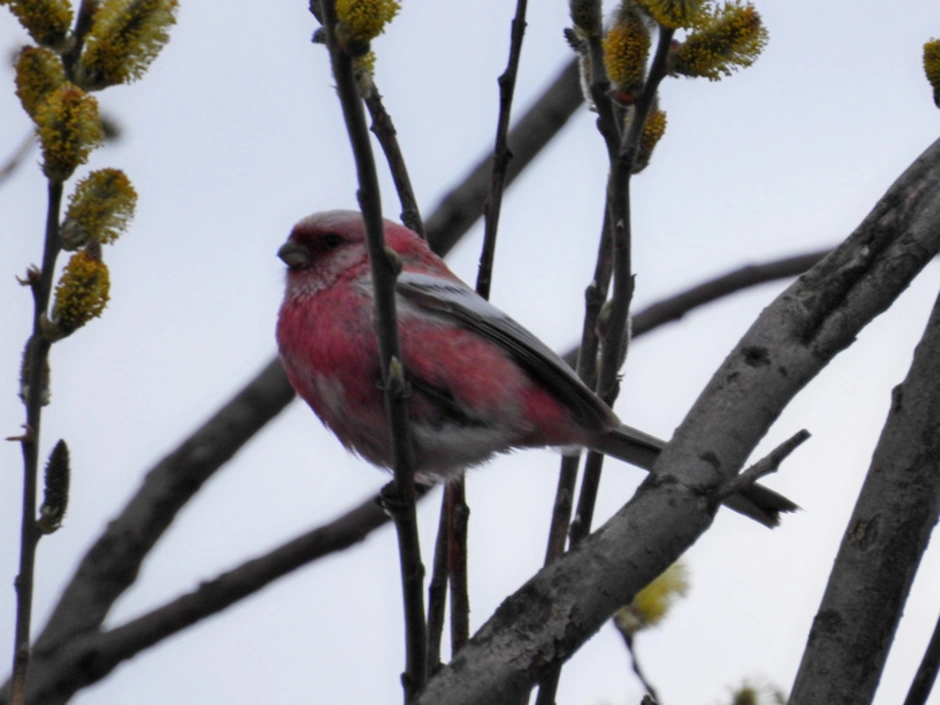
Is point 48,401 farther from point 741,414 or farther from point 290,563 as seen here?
point 290,563

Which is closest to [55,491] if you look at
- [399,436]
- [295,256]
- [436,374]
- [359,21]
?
[399,436]

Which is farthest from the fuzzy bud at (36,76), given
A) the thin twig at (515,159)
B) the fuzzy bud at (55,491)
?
the thin twig at (515,159)

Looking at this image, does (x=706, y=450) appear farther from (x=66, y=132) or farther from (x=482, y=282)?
(x=66, y=132)

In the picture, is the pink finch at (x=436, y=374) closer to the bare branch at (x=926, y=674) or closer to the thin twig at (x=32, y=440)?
the bare branch at (x=926, y=674)

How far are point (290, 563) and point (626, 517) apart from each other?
2675 mm

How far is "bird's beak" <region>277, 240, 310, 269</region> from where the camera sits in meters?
4.77

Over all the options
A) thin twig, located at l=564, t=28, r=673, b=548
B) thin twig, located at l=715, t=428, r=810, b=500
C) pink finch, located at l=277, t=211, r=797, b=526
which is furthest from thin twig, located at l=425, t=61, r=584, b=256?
thin twig, located at l=715, t=428, r=810, b=500

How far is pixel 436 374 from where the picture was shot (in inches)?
168

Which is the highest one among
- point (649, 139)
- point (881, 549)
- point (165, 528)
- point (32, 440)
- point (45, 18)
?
point (165, 528)

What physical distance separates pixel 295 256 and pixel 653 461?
1.35 metres

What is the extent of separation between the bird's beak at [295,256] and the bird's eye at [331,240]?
69mm

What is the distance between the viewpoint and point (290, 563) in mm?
5316

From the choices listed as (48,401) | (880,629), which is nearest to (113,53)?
(48,401)

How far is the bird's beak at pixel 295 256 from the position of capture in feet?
15.6
